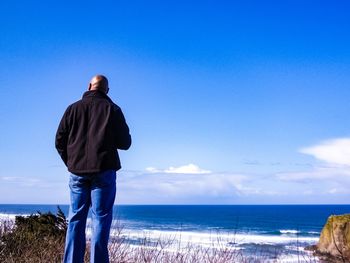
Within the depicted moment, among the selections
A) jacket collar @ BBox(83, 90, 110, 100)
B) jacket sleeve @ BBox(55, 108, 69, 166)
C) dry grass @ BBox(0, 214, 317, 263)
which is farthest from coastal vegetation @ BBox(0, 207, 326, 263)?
jacket collar @ BBox(83, 90, 110, 100)

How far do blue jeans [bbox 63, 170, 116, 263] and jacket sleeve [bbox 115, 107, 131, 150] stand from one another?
28 cm

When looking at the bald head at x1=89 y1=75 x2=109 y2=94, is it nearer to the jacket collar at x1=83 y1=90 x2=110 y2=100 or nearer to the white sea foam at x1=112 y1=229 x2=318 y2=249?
the jacket collar at x1=83 y1=90 x2=110 y2=100

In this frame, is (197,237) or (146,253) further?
(197,237)

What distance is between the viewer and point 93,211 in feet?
13.9

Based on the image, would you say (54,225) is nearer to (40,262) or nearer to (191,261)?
(40,262)

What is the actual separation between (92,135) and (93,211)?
0.68 m

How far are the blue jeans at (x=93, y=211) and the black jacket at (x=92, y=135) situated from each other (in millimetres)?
104

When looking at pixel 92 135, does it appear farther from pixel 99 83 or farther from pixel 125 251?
pixel 125 251

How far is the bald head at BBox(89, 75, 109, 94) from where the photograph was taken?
4.53m

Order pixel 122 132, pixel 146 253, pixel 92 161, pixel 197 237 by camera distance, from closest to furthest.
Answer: pixel 92 161, pixel 122 132, pixel 146 253, pixel 197 237

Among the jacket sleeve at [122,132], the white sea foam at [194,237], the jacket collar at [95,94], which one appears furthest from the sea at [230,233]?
the jacket collar at [95,94]

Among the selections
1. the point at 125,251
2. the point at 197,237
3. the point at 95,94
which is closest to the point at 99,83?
the point at 95,94

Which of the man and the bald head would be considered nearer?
the man

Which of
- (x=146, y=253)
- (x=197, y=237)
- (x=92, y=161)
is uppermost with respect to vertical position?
(x=92, y=161)
